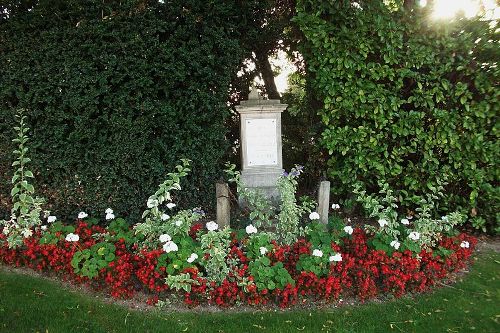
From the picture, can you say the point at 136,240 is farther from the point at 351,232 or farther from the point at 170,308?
the point at 351,232

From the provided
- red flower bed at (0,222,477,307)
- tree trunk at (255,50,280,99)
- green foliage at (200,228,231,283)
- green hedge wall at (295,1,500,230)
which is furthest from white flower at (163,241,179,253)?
tree trunk at (255,50,280,99)

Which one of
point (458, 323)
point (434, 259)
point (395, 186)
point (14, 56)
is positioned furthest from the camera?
point (395, 186)

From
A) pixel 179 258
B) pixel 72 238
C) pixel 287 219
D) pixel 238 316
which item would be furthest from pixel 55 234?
pixel 287 219

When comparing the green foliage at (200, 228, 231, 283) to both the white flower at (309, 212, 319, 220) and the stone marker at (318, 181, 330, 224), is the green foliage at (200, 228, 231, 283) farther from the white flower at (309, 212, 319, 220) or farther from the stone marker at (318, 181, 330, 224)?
the stone marker at (318, 181, 330, 224)

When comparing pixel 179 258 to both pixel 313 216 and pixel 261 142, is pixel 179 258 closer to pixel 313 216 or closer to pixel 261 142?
pixel 313 216

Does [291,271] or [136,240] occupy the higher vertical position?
[136,240]

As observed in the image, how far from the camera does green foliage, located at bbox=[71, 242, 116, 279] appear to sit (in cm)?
369

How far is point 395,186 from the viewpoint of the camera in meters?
5.43

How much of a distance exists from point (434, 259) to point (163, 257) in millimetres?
2849

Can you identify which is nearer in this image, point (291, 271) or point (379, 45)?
point (291, 271)

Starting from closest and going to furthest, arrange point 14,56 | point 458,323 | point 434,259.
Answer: point 458,323
point 434,259
point 14,56

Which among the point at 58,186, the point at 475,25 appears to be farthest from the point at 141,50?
the point at 475,25

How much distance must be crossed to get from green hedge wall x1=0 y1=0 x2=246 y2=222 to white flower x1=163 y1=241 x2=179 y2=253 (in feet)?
5.10

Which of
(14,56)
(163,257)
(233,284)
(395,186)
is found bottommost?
(233,284)
